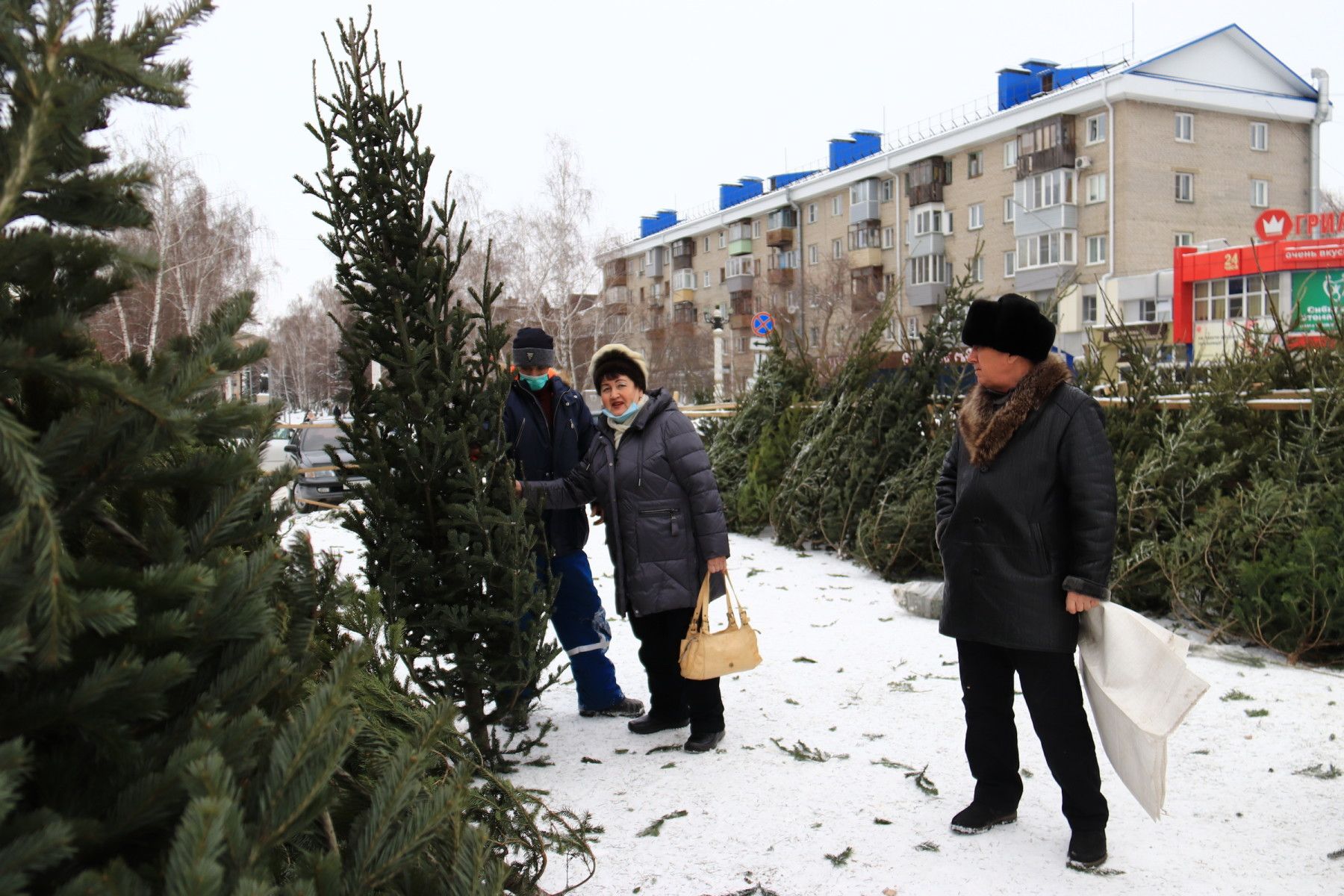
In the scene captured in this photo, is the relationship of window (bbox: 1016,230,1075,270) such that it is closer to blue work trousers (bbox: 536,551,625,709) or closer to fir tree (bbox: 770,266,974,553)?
fir tree (bbox: 770,266,974,553)

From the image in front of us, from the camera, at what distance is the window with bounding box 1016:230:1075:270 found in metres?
37.5

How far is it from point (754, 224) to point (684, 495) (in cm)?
5517

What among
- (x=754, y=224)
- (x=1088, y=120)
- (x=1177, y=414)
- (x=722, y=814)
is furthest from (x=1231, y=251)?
(x=754, y=224)

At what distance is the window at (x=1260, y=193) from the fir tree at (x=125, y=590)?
44515 millimetres

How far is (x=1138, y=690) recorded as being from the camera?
317 centimetres

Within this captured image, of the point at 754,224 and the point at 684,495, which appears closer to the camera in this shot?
the point at 684,495

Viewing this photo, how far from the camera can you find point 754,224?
5791cm

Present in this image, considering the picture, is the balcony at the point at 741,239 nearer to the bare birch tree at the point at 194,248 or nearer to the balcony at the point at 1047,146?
the balcony at the point at 1047,146

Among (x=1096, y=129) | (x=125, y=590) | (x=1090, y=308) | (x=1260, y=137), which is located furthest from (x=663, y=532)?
(x=1260, y=137)

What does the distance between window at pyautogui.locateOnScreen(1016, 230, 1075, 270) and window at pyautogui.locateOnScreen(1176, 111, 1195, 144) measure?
4.97 meters

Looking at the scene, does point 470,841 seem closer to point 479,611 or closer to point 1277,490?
point 479,611

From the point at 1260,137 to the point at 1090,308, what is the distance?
973 cm

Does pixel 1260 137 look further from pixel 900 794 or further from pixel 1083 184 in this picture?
pixel 900 794

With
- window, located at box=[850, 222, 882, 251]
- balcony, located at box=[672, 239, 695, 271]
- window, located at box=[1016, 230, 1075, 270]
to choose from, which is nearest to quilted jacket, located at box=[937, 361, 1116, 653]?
window, located at box=[1016, 230, 1075, 270]
